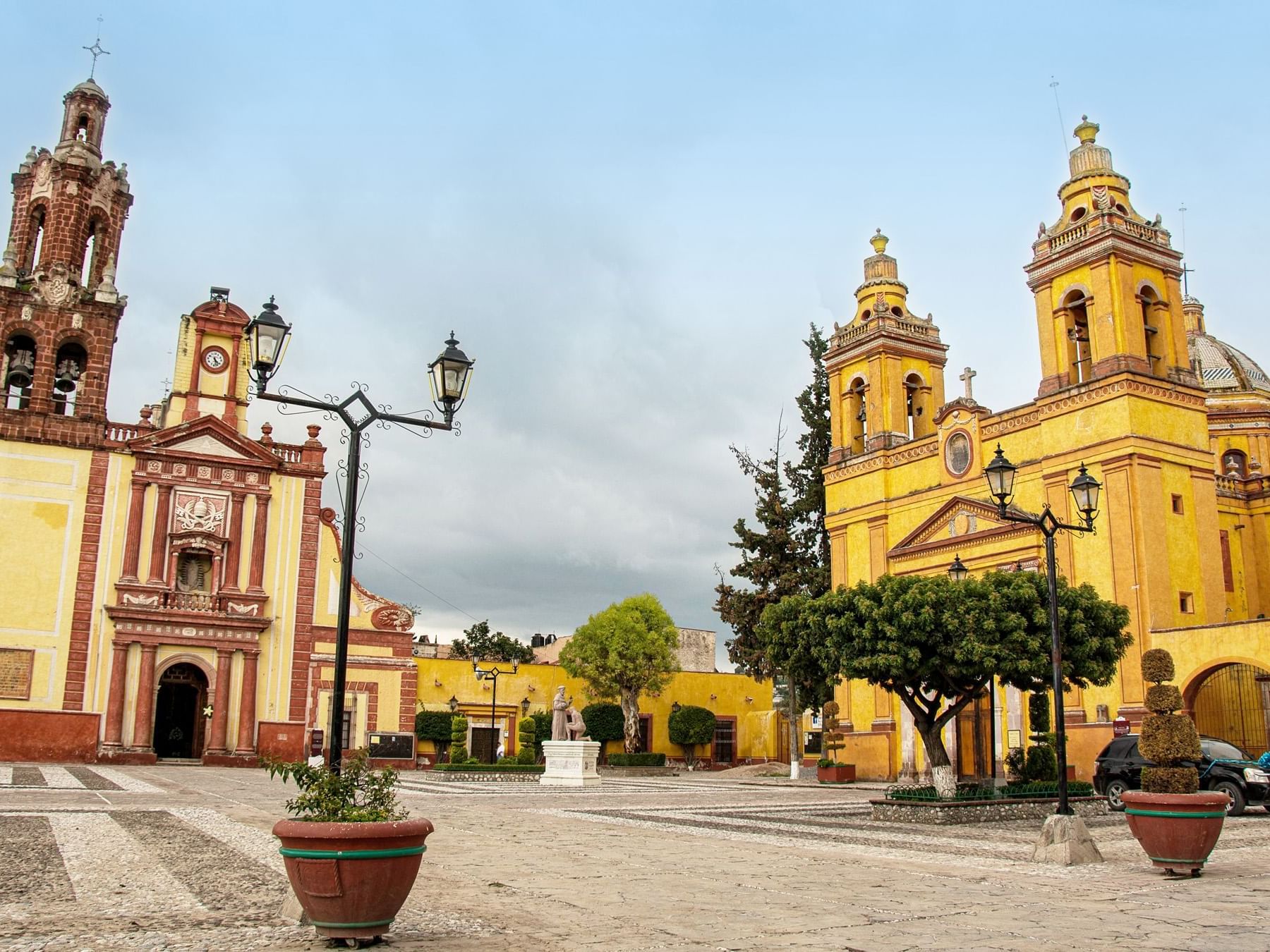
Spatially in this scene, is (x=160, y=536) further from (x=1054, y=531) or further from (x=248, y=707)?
(x=1054, y=531)

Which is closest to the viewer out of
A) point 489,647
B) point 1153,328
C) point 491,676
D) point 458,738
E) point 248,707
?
point 1153,328

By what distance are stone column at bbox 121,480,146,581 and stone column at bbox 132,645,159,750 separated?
240cm

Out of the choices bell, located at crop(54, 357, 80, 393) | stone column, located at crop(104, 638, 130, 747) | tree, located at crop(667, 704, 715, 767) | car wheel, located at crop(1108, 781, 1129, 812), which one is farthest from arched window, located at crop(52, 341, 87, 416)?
car wheel, located at crop(1108, 781, 1129, 812)

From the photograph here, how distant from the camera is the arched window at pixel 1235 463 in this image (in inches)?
1410

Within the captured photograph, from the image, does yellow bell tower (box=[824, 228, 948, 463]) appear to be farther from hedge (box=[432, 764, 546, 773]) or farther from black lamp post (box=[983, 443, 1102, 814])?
black lamp post (box=[983, 443, 1102, 814])

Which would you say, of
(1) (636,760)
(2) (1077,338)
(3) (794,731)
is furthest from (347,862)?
(1) (636,760)

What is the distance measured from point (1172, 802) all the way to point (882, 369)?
24154mm

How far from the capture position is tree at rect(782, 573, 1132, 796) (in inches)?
645

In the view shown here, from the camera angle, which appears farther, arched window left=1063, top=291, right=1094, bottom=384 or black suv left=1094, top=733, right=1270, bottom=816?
arched window left=1063, top=291, right=1094, bottom=384

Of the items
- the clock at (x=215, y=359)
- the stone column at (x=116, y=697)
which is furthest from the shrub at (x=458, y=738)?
the clock at (x=215, y=359)

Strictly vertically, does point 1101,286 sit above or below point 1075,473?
above

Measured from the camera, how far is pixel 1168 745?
33.3 ft

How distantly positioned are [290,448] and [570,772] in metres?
16.7

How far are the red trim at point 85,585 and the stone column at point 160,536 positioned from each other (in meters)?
1.54
